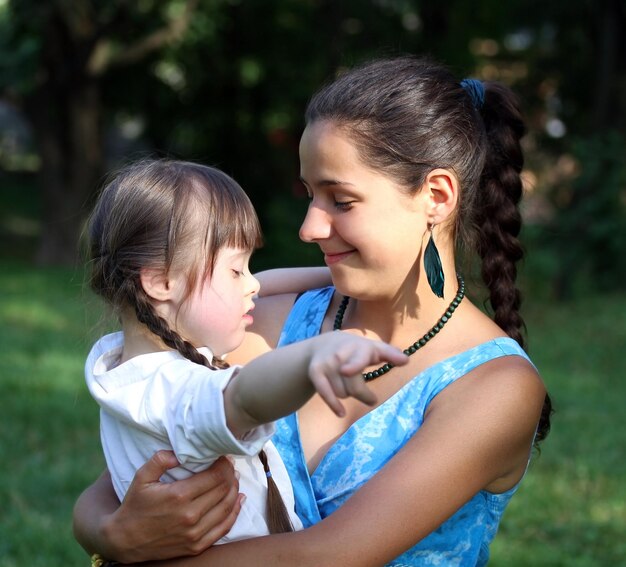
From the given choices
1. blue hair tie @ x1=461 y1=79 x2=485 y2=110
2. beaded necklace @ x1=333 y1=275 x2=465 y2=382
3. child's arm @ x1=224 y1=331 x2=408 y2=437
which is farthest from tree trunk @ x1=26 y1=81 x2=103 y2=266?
child's arm @ x1=224 y1=331 x2=408 y2=437

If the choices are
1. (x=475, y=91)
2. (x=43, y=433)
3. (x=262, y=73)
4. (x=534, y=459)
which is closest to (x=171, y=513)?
(x=475, y=91)

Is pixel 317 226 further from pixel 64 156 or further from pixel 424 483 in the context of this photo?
pixel 64 156

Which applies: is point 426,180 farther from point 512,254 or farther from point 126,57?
point 126,57

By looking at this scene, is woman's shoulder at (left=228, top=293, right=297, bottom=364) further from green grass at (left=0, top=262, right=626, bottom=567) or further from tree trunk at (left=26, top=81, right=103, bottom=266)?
tree trunk at (left=26, top=81, right=103, bottom=266)

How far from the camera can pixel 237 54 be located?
15.6 metres

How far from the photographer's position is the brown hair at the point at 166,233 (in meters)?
2.08

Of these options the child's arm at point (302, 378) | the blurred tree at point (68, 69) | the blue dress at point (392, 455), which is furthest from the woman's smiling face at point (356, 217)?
the blurred tree at point (68, 69)

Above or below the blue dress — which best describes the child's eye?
above

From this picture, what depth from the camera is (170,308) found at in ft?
6.95

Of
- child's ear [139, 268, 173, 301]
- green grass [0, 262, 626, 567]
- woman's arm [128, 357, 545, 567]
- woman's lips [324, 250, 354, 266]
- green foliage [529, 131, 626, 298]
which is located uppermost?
child's ear [139, 268, 173, 301]

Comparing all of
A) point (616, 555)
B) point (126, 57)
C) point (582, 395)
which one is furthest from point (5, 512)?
point (126, 57)

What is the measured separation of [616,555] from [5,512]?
2897 millimetres

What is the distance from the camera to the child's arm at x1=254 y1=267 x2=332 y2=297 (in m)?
2.73

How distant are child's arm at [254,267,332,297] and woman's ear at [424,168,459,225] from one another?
52 cm
